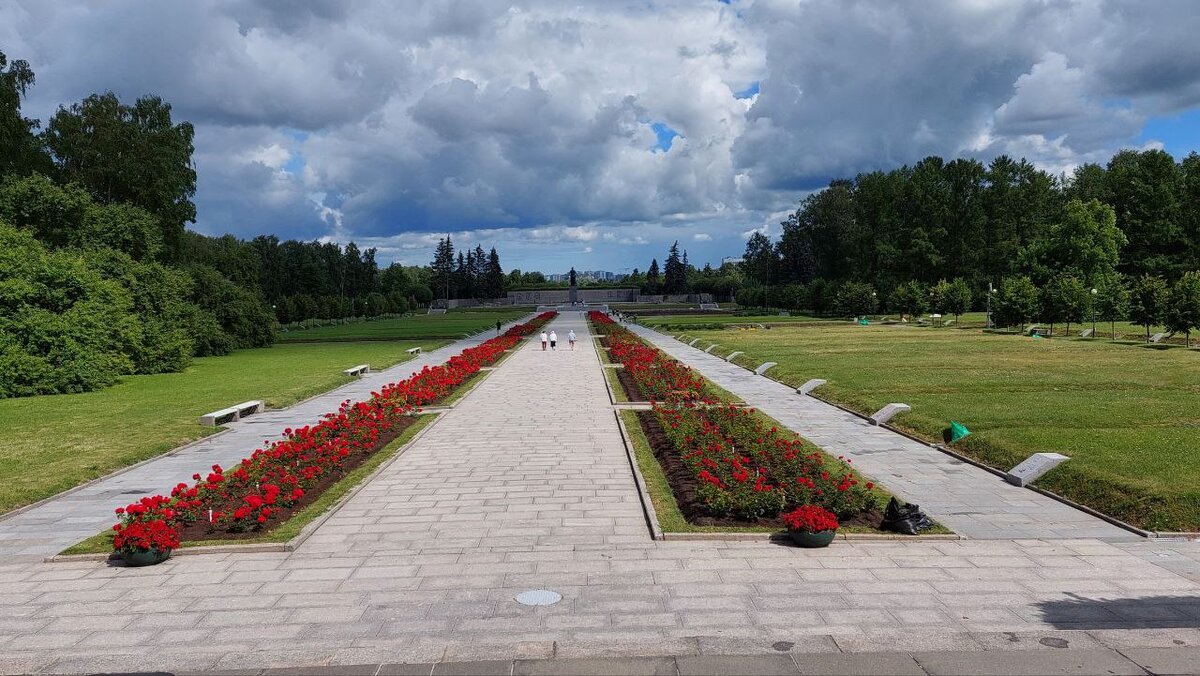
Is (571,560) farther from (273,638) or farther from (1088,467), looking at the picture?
(1088,467)

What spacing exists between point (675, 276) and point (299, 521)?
135824 mm

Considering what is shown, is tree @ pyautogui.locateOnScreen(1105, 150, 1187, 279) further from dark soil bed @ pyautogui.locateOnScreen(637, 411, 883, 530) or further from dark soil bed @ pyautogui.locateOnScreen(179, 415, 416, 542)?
dark soil bed @ pyautogui.locateOnScreen(179, 415, 416, 542)

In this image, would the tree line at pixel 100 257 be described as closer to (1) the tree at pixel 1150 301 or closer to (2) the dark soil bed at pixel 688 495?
(2) the dark soil bed at pixel 688 495

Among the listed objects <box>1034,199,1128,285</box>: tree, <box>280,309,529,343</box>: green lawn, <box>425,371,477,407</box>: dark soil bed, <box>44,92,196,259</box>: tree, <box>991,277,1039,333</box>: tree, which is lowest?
<box>425,371,477,407</box>: dark soil bed

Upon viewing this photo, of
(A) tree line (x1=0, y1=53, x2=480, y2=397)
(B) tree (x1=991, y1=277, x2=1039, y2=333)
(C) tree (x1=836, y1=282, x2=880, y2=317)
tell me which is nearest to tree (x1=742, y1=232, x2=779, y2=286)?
(C) tree (x1=836, y1=282, x2=880, y2=317)

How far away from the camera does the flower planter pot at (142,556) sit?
789 cm

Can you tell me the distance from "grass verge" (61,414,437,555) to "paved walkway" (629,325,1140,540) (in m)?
8.54

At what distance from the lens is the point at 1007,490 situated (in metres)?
10.9

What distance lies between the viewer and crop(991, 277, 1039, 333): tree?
154 feet

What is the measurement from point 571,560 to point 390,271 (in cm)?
14149

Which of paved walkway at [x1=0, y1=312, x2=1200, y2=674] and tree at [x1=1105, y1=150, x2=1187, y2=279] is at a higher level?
tree at [x1=1105, y1=150, x2=1187, y2=279]

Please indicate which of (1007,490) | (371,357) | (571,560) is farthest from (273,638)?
(371,357)

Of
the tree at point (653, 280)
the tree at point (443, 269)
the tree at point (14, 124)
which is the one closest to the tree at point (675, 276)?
the tree at point (653, 280)

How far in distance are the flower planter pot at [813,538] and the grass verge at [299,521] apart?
6222 mm
